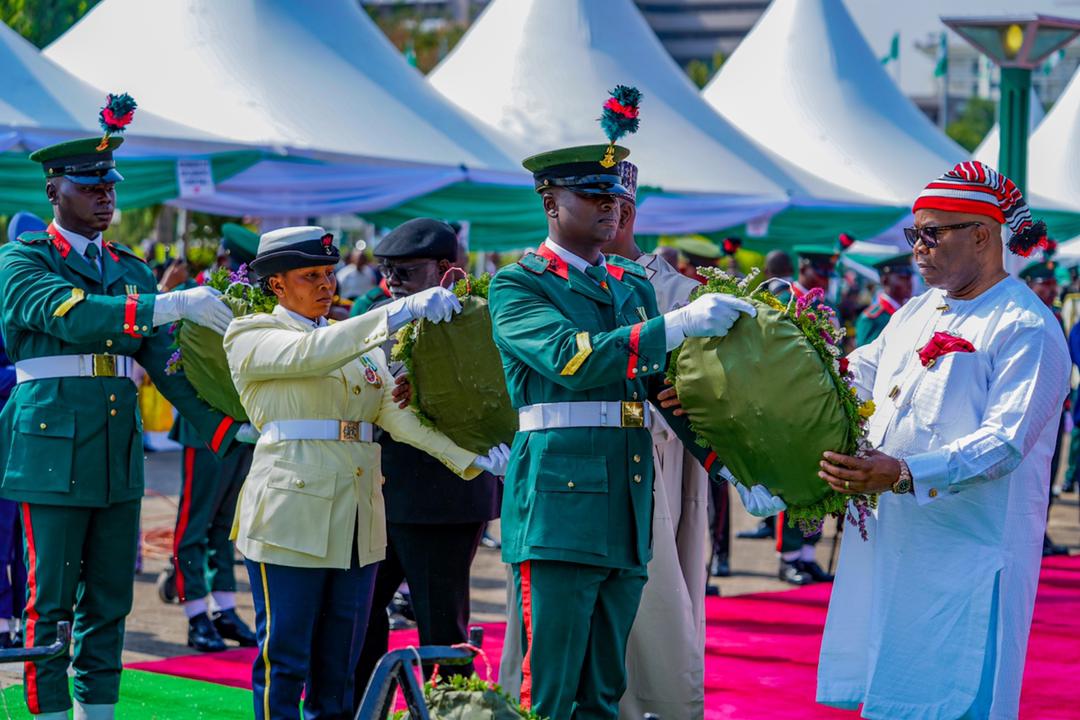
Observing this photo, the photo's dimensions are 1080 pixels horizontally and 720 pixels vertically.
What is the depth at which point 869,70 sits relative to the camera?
1762cm

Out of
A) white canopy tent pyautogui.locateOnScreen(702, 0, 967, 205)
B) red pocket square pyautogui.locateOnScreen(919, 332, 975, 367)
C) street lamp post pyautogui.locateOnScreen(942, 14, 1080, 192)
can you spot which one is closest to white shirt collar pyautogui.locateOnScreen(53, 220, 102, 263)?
red pocket square pyautogui.locateOnScreen(919, 332, 975, 367)

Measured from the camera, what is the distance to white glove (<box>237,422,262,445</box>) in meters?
5.20

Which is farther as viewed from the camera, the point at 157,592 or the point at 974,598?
the point at 157,592

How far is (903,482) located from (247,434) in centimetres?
223

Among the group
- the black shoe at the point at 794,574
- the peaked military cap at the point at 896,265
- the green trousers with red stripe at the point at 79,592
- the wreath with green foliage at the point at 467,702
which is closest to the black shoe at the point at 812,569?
the black shoe at the point at 794,574

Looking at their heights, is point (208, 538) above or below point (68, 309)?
below

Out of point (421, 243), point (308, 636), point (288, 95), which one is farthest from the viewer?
point (288, 95)

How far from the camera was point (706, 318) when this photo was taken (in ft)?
12.9

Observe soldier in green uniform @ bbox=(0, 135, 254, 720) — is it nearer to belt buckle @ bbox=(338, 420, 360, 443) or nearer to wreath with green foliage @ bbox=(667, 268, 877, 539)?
belt buckle @ bbox=(338, 420, 360, 443)

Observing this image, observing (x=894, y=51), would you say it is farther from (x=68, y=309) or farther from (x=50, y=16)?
(x=68, y=309)

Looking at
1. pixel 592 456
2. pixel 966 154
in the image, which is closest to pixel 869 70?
pixel 966 154

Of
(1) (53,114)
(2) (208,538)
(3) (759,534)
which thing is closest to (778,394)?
(2) (208,538)

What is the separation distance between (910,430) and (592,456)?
3.14ft

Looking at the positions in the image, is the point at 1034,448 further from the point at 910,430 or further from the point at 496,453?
the point at 496,453
